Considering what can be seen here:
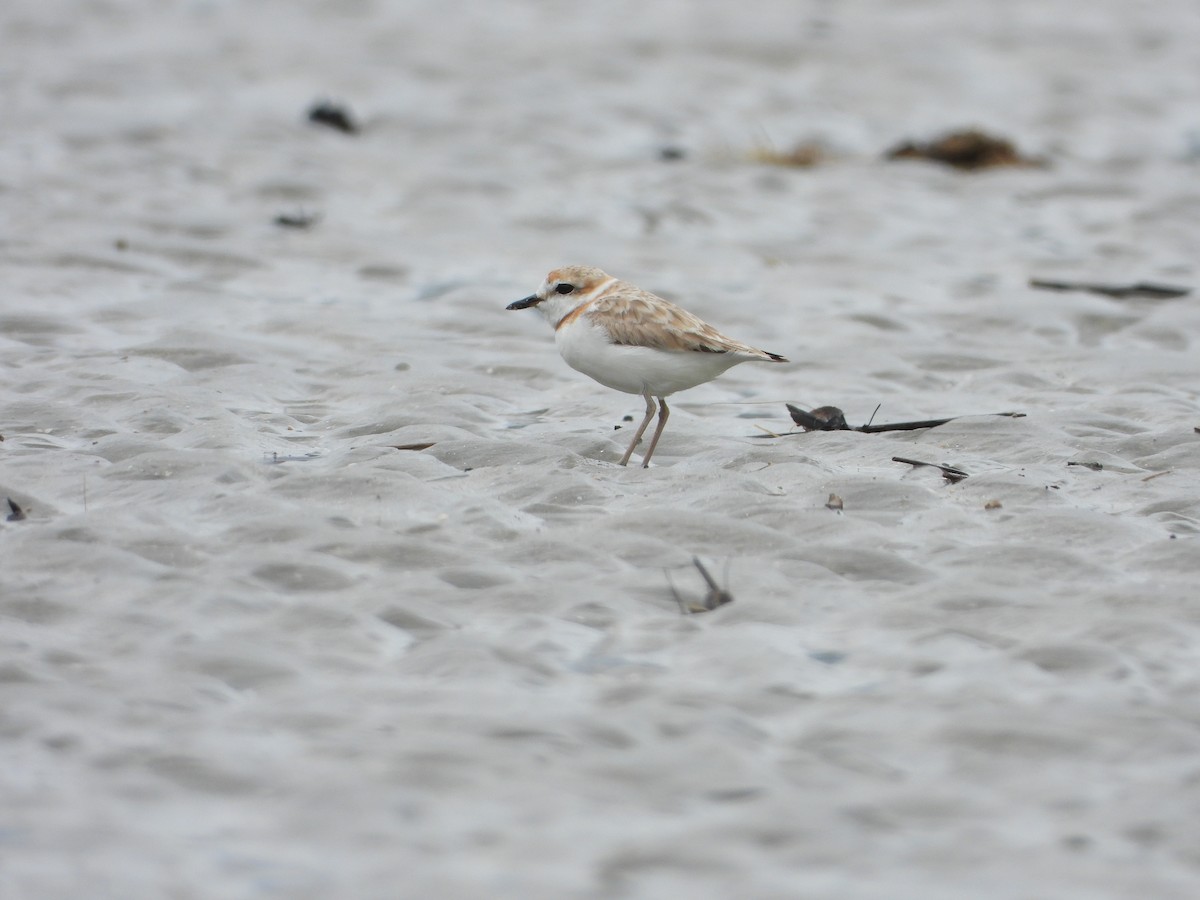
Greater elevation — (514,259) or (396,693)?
(396,693)

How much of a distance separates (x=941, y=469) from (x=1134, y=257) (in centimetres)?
545

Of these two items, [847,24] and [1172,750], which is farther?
[847,24]

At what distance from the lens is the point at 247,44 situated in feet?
54.6

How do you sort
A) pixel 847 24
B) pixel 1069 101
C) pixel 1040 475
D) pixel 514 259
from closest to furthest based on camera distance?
pixel 1040 475 < pixel 514 259 < pixel 1069 101 < pixel 847 24

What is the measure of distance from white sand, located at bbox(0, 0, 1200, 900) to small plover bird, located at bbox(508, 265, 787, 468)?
16.8 inches

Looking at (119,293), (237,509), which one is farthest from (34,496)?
(119,293)

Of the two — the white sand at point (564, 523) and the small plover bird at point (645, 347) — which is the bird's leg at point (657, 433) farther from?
the white sand at point (564, 523)

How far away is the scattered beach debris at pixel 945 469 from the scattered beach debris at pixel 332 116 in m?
8.48

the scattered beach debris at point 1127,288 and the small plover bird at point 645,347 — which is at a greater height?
the small plover bird at point 645,347

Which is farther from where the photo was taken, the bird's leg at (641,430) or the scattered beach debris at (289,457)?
the bird's leg at (641,430)

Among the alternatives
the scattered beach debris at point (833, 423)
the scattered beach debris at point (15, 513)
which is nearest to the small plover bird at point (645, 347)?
the scattered beach debris at point (833, 423)

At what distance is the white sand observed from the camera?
4.15 meters

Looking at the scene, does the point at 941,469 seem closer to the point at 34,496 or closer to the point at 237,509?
the point at 237,509

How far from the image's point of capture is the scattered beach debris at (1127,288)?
417 inches
